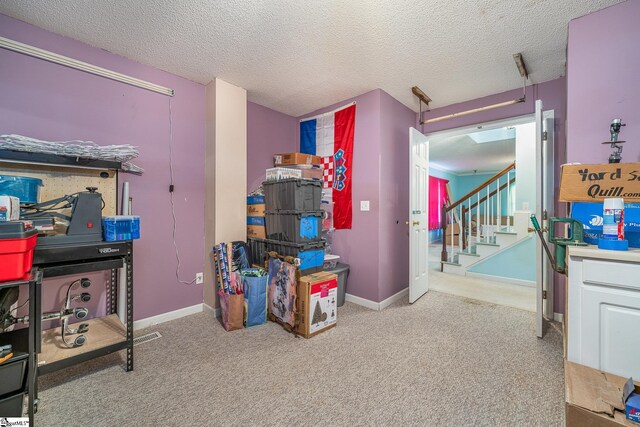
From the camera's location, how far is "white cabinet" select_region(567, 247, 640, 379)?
130 centimetres

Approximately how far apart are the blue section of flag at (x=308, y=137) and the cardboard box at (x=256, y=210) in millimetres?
1179

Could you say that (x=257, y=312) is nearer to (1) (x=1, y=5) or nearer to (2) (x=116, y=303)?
(2) (x=116, y=303)

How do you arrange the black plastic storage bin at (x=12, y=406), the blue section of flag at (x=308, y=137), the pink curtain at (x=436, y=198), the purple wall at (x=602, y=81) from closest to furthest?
the black plastic storage bin at (x=12, y=406) < the purple wall at (x=602, y=81) < the blue section of flag at (x=308, y=137) < the pink curtain at (x=436, y=198)

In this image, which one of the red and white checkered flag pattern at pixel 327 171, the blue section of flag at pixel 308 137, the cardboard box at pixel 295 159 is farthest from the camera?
the blue section of flag at pixel 308 137

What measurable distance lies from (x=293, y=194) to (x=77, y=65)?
6.86 ft

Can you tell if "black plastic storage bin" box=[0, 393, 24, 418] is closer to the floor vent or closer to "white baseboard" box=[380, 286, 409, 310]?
the floor vent

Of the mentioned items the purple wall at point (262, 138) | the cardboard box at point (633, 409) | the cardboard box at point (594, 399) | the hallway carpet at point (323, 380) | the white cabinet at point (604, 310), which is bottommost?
the hallway carpet at point (323, 380)

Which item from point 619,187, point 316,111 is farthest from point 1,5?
point 619,187

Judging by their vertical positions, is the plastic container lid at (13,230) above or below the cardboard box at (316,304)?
above

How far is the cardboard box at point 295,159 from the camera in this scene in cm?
325

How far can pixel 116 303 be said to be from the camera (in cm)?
224

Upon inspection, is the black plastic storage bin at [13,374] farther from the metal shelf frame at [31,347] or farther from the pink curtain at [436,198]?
the pink curtain at [436,198]

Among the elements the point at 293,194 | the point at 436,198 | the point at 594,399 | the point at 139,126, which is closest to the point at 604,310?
the point at 594,399

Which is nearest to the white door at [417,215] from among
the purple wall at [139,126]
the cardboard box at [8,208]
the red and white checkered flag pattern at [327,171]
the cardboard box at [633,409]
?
the red and white checkered flag pattern at [327,171]
